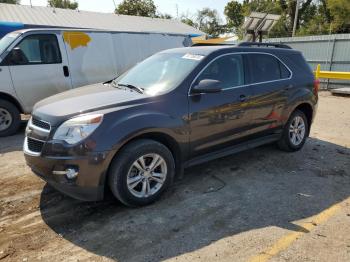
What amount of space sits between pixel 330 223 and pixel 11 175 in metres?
4.24

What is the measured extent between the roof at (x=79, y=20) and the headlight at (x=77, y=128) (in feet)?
47.5

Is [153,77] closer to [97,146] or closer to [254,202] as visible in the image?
[97,146]

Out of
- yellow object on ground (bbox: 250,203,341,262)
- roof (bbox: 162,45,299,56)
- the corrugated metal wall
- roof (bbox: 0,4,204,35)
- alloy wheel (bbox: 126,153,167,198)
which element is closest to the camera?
yellow object on ground (bbox: 250,203,341,262)

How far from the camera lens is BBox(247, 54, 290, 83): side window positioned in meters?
5.00

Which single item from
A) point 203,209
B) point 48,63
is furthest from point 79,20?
point 203,209

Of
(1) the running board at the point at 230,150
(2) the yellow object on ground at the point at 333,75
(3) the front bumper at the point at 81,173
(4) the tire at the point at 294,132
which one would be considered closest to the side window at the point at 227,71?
(1) the running board at the point at 230,150

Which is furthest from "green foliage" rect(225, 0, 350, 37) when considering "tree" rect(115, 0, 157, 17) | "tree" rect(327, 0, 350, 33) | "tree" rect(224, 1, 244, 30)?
"tree" rect(115, 0, 157, 17)

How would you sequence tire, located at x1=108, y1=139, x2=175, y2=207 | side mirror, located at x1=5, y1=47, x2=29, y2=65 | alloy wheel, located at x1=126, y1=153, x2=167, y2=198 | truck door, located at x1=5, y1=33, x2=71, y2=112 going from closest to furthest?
1. tire, located at x1=108, y1=139, x2=175, y2=207
2. alloy wheel, located at x1=126, y1=153, x2=167, y2=198
3. side mirror, located at x1=5, y1=47, x2=29, y2=65
4. truck door, located at x1=5, y1=33, x2=71, y2=112

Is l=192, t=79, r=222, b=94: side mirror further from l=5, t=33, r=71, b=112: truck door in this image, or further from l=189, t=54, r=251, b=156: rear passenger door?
l=5, t=33, r=71, b=112: truck door

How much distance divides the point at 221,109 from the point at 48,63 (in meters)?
4.58

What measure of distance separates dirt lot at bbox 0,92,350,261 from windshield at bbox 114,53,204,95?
135 cm

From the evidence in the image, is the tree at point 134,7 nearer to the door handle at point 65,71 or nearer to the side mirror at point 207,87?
the door handle at point 65,71

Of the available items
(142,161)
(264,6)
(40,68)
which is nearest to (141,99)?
(142,161)

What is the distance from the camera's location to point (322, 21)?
136ft
